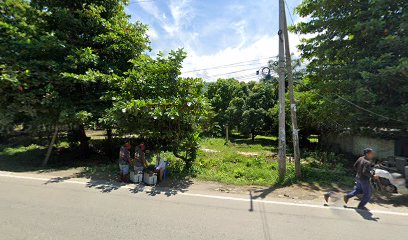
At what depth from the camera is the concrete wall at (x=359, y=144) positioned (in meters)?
12.4

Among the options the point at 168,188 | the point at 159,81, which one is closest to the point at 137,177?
the point at 168,188

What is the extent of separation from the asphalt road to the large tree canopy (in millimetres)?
5370

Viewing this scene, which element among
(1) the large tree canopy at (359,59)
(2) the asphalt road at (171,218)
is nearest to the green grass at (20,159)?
(2) the asphalt road at (171,218)

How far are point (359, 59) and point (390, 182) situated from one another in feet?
19.2

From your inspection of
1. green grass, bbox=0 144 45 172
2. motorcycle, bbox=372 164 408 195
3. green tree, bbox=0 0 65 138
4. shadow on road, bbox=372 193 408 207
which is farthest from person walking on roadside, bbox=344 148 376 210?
green grass, bbox=0 144 45 172

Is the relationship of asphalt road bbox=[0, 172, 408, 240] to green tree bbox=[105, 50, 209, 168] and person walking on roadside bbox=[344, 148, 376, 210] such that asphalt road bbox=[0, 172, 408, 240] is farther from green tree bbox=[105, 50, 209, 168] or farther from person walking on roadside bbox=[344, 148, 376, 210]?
green tree bbox=[105, 50, 209, 168]

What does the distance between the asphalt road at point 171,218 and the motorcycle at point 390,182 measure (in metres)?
1.49

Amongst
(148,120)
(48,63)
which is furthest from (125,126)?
(48,63)

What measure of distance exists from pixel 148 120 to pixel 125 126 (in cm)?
110

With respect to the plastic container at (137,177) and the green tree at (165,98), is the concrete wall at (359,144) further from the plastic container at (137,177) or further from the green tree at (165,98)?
the plastic container at (137,177)

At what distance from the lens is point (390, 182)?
7418 millimetres

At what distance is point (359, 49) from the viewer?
1141 cm

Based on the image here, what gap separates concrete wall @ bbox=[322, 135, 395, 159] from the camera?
12383 millimetres

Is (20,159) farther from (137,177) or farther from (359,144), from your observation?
(359,144)
